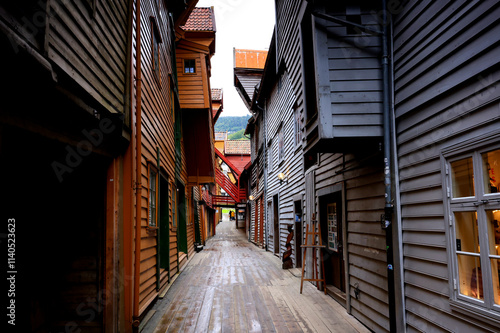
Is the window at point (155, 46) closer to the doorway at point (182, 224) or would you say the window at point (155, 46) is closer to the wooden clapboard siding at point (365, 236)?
the wooden clapboard siding at point (365, 236)

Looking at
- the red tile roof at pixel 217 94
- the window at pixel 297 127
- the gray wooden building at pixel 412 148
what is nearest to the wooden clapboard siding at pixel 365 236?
the gray wooden building at pixel 412 148

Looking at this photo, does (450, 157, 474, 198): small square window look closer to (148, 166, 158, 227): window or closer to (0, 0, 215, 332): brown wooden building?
(0, 0, 215, 332): brown wooden building

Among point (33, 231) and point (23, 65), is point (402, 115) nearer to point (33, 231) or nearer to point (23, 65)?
point (23, 65)

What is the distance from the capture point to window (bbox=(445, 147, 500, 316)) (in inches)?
105

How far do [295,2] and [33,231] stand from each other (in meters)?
5.29

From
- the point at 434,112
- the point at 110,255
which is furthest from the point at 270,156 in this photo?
the point at 434,112

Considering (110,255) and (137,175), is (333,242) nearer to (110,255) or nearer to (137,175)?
(137,175)

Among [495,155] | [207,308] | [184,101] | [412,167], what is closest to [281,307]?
[207,308]

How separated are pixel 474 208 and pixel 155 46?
6257mm

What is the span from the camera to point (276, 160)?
13141mm

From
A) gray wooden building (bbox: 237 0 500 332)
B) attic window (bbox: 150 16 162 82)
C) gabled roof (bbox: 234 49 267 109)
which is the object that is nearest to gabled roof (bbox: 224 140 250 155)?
gabled roof (bbox: 234 49 267 109)

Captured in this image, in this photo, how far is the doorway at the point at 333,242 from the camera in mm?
6609

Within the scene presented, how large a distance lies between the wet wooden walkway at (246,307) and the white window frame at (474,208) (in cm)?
211

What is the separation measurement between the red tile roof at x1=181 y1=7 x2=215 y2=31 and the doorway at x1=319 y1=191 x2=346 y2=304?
6.83 m
